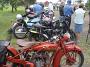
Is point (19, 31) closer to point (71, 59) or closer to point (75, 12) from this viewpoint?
Answer: point (75, 12)

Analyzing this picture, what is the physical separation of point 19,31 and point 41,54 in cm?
709

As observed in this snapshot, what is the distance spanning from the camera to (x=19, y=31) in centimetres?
1472

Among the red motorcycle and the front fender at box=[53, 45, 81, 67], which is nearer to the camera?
the red motorcycle

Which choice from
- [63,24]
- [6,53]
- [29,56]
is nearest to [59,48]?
[29,56]

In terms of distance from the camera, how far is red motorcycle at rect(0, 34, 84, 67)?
768cm

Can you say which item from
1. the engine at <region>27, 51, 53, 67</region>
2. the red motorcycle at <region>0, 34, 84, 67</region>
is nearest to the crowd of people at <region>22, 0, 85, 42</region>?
the red motorcycle at <region>0, 34, 84, 67</region>

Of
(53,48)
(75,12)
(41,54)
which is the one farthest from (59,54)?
(75,12)

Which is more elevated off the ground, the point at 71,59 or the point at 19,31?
the point at 71,59

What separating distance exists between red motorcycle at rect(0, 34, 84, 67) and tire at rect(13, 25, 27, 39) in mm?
6621

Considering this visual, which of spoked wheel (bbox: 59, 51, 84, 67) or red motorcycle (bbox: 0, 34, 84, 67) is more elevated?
red motorcycle (bbox: 0, 34, 84, 67)

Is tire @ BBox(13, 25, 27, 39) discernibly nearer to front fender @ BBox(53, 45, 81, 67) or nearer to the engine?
front fender @ BBox(53, 45, 81, 67)

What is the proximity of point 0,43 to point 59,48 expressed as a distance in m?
1.47

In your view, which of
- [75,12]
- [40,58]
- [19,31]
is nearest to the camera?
[40,58]

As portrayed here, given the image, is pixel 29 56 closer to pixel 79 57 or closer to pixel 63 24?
pixel 79 57
